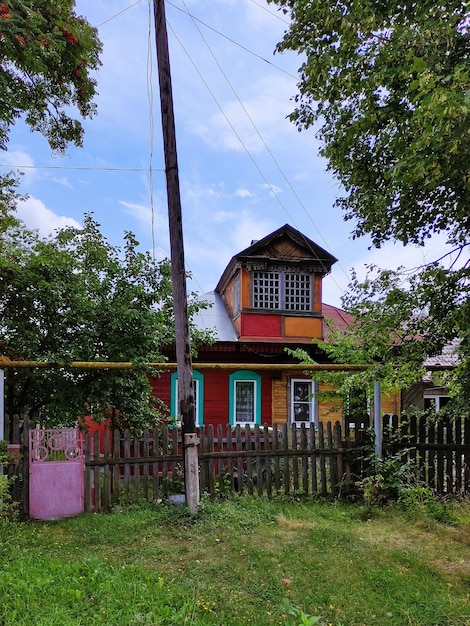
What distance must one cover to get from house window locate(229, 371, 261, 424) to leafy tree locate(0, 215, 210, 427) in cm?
584

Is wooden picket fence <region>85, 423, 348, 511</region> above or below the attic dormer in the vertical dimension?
below

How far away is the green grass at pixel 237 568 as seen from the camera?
3.04 metres

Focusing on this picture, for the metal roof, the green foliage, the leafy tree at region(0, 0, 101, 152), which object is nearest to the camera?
the green foliage

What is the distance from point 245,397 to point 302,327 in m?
2.84

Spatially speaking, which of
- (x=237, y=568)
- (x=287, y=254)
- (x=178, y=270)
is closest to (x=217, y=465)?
(x=237, y=568)

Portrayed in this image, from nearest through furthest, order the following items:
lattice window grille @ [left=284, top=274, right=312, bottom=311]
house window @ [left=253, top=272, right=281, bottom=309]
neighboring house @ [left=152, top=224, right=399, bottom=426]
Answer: neighboring house @ [left=152, top=224, right=399, bottom=426] → house window @ [left=253, top=272, right=281, bottom=309] → lattice window grille @ [left=284, top=274, right=312, bottom=311]

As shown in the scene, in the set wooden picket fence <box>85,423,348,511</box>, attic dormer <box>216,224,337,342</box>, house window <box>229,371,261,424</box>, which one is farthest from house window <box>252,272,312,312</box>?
wooden picket fence <box>85,423,348,511</box>

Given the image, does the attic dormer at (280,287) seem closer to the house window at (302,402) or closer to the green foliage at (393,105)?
the house window at (302,402)

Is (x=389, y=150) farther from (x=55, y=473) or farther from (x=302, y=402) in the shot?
(x=302, y=402)

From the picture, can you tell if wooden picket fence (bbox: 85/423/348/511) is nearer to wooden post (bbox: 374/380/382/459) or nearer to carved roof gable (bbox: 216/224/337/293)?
wooden post (bbox: 374/380/382/459)

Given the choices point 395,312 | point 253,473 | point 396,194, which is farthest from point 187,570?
point 396,194

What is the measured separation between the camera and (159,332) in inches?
287

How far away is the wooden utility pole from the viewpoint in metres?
5.57

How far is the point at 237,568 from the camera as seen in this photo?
3.85 m
